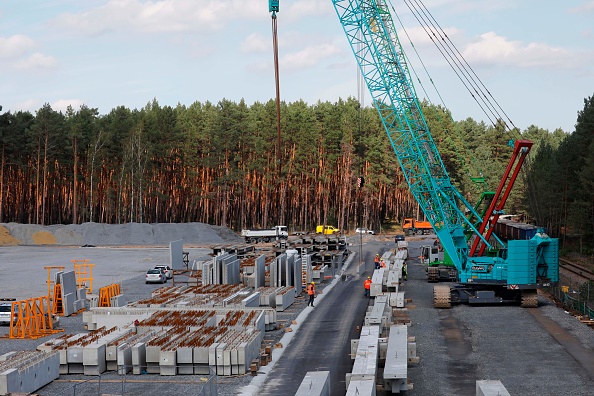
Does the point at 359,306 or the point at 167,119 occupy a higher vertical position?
the point at 167,119

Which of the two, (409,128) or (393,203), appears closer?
(409,128)

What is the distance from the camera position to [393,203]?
136m

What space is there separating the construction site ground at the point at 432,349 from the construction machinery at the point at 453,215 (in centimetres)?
144

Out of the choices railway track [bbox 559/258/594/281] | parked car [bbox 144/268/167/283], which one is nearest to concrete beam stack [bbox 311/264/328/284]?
parked car [bbox 144/268/167/283]

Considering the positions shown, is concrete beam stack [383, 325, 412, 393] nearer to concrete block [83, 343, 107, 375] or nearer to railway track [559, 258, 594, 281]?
concrete block [83, 343, 107, 375]

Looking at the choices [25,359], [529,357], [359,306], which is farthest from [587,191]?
[25,359]

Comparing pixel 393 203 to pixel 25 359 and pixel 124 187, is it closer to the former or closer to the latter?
pixel 124 187

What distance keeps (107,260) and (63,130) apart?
4698cm

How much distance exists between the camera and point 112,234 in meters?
103

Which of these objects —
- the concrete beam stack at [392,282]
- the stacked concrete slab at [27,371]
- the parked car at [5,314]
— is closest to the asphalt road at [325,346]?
the concrete beam stack at [392,282]

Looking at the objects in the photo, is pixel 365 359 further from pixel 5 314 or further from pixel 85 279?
pixel 85 279

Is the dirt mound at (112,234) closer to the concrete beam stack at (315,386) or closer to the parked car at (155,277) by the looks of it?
the parked car at (155,277)

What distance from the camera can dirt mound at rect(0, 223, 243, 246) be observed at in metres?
99.2

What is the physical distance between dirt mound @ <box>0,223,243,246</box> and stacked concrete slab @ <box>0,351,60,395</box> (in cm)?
7286
